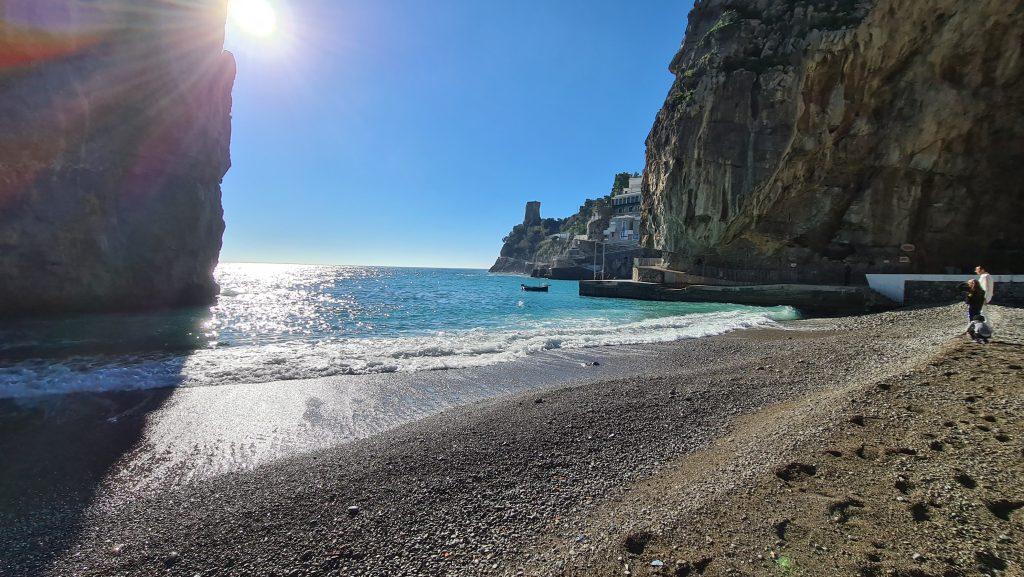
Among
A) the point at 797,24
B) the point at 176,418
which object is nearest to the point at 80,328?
the point at 176,418

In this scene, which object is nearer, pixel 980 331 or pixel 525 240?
pixel 980 331

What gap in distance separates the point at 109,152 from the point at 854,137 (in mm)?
48754

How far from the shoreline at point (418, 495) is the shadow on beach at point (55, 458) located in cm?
4

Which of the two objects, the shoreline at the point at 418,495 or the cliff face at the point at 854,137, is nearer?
the shoreline at the point at 418,495

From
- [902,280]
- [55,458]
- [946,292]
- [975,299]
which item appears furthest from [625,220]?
[55,458]

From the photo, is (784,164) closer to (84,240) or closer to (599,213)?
(84,240)

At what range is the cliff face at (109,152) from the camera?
18672mm

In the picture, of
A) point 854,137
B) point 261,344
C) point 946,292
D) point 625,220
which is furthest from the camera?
point 625,220

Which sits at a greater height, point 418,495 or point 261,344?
point 418,495

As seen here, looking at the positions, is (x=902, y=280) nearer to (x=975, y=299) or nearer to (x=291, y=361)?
(x=975, y=299)

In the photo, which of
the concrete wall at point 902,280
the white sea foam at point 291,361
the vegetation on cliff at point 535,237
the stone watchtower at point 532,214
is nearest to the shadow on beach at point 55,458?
the white sea foam at point 291,361

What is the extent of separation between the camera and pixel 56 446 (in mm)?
5438

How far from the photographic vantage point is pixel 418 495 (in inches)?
149

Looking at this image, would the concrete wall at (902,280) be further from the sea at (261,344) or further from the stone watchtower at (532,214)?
the stone watchtower at (532,214)
